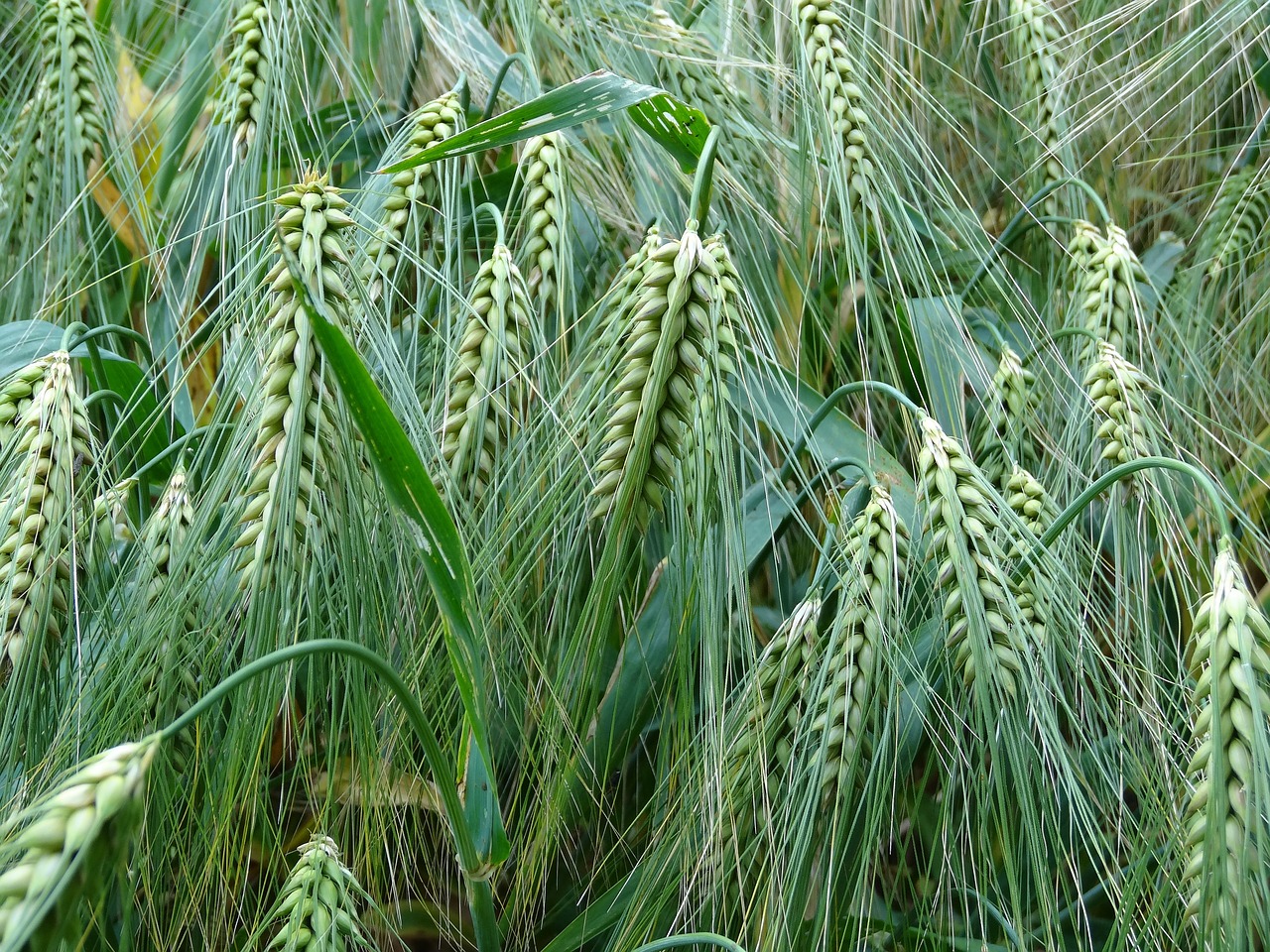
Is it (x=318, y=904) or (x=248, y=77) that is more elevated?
(x=248, y=77)

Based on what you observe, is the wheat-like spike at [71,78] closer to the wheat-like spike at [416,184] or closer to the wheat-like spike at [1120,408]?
the wheat-like spike at [416,184]

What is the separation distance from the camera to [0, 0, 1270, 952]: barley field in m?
0.44

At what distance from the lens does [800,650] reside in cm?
53

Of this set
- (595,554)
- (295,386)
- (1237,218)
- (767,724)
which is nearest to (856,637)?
(767,724)

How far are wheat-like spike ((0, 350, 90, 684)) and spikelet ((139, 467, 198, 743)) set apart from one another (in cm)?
4

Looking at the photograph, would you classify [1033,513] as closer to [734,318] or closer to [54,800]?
[734,318]

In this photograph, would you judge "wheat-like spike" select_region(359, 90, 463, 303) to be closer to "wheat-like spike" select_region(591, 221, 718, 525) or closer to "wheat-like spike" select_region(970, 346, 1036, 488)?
"wheat-like spike" select_region(591, 221, 718, 525)

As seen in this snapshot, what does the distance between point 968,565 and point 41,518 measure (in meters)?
0.39

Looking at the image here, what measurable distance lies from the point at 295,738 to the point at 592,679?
0.22 metres

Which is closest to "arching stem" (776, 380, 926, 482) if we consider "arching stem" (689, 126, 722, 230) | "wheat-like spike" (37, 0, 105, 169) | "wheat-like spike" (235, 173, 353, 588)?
"arching stem" (689, 126, 722, 230)

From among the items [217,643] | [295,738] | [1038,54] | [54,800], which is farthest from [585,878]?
[1038,54]

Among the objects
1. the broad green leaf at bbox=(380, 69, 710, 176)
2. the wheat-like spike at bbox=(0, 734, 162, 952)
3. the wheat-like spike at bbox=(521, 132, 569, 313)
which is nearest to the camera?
the wheat-like spike at bbox=(0, 734, 162, 952)

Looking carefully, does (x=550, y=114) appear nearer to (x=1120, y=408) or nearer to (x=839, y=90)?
(x=839, y=90)

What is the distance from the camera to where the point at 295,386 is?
1.39 feet
